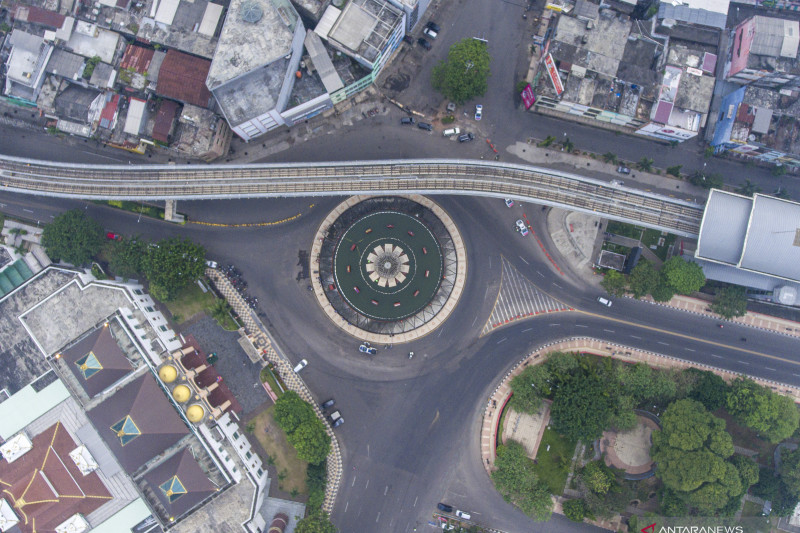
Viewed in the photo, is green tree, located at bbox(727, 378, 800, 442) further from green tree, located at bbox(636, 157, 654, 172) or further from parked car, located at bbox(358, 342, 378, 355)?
parked car, located at bbox(358, 342, 378, 355)

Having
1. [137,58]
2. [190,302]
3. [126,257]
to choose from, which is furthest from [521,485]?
[137,58]

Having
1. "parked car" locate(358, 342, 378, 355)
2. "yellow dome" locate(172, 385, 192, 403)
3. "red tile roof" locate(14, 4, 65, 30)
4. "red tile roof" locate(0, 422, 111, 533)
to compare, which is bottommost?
"red tile roof" locate(0, 422, 111, 533)

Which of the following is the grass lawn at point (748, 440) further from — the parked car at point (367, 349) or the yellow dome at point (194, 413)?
the yellow dome at point (194, 413)

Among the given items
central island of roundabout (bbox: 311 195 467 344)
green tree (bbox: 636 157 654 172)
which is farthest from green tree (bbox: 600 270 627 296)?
central island of roundabout (bbox: 311 195 467 344)

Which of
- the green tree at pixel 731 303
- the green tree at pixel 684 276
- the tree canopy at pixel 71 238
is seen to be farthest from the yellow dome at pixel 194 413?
the green tree at pixel 731 303

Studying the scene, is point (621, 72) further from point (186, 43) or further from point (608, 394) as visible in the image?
point (186, 43)
